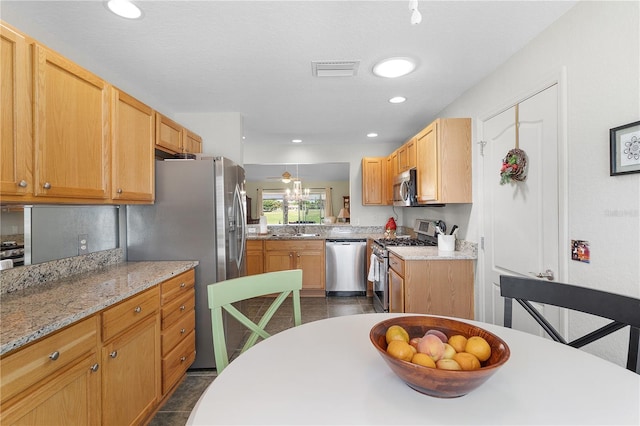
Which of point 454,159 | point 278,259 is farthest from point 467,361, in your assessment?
point 278,259

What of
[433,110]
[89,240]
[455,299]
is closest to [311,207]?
Result: [433,110]

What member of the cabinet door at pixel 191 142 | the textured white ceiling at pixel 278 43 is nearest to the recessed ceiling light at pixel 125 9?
the textured white ceiling at pixel 278 43

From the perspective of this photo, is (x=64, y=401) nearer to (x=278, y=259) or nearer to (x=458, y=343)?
(x=458, y=343)

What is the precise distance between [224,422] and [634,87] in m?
1.96

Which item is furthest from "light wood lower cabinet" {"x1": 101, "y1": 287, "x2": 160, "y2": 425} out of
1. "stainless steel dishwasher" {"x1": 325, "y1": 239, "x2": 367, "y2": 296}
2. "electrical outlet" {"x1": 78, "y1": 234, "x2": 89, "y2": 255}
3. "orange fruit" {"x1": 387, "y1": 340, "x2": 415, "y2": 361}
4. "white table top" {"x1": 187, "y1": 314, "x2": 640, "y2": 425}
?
"stainless steel dishwasher" {"x1": 325, "y1": 239, "x2": 367, "y2": 296}

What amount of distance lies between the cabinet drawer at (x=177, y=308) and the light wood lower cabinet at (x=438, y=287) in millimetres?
1771

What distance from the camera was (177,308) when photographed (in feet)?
6.80

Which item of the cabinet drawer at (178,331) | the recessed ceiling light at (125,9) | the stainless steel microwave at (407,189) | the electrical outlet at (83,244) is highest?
the recessed ceiling light at (125,9)

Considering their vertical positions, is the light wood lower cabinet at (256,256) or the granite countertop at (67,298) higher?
the granite countertop at (67,298)

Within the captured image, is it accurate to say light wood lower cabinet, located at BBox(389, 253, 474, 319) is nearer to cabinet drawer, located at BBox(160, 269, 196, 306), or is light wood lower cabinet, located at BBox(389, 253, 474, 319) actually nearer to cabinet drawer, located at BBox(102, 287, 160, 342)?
cabinet drawer, located at BBox(160, 269, 196, 306)

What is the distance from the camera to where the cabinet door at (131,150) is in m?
1.86

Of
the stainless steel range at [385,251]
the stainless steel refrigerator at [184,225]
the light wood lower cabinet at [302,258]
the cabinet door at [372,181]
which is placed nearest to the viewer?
the stainless steel refrigerator at [184,225]

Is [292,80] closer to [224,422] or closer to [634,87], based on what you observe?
[634,87]

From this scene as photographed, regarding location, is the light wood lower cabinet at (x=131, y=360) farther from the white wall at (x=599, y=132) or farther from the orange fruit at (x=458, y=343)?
the white wall at (x=599, y=132)
